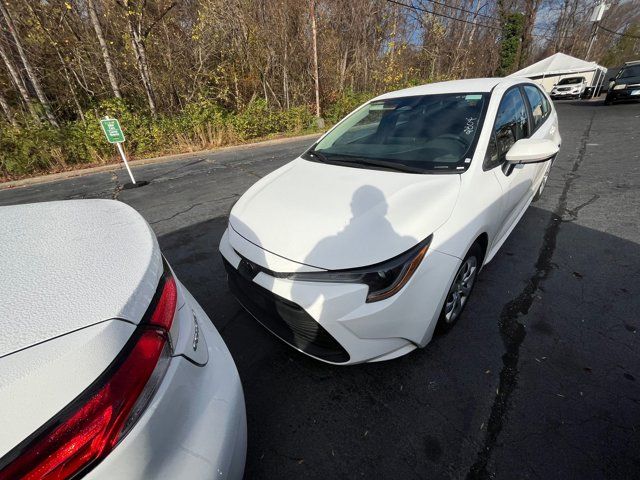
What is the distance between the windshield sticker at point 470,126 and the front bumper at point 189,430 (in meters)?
2.25

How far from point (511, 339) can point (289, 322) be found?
1551mm

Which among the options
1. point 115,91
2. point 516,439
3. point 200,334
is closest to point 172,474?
point 200,334

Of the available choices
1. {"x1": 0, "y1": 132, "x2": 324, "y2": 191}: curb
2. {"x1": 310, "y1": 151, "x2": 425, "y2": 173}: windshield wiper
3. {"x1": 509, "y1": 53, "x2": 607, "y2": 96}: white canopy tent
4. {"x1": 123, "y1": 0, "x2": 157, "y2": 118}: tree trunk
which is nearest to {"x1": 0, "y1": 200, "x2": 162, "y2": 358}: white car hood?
{"x1": 310, "y1": 151, "x2": 425, "y2": 173}: windshield wiper

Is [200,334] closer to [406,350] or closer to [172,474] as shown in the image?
[172,474]

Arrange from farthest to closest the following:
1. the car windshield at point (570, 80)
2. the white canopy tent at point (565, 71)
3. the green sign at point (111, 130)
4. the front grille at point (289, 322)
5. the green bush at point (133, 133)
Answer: the white canopy tent at point (565, 71), the car windshield at point (570, 80), the green bush at point (133, 133), the green sign at point (111, 130), the front grille at point (289, 322)

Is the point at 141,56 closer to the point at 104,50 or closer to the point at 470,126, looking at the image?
the point at 104,50

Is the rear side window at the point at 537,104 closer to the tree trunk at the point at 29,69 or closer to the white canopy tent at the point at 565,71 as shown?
the tree trunk at the point at 29,69

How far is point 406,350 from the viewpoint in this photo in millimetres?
1759

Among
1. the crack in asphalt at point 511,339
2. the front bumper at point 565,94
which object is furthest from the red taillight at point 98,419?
the front bumper at point 565,94

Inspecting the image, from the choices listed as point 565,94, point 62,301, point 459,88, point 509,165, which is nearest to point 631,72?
point 565,94

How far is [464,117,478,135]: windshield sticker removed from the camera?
2.28 meters

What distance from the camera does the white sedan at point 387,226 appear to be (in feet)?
5.11

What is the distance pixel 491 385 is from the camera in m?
1.79

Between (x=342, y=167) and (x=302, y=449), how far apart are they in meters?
1.89
